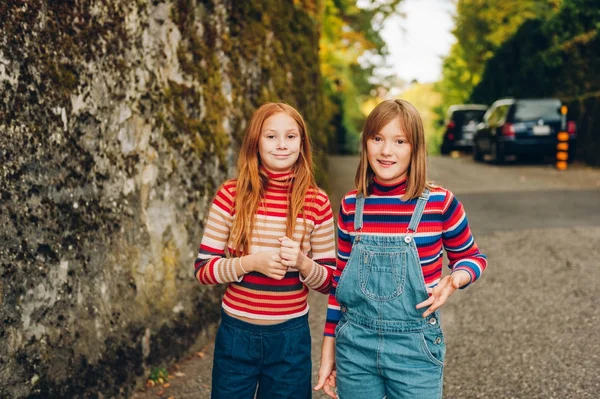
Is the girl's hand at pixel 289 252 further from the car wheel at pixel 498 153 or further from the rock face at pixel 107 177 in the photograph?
the car wheel at pixel 498 153

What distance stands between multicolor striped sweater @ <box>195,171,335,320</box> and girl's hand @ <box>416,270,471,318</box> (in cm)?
43

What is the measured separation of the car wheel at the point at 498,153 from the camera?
16.5 meters

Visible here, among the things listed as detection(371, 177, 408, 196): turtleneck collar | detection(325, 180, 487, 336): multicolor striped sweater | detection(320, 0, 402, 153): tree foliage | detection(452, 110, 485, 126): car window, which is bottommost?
detection(325, 180, 487, 336): multicolor striped sweater

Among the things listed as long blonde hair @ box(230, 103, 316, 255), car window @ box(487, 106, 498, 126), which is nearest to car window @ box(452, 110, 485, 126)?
car window @ box(487, 106, 498, 126)

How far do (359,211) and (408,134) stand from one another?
13.1 inches

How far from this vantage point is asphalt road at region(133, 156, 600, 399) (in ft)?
13.0

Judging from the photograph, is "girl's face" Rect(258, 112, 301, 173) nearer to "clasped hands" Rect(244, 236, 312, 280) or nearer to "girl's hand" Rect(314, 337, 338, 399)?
"clasped hands" Rect(244, 236, 312, 280)

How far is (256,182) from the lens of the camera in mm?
2508

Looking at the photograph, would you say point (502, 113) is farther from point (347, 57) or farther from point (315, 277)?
point (315, 277)

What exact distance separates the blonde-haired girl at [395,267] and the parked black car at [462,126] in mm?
21478

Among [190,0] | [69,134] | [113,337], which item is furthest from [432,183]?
[190,0]

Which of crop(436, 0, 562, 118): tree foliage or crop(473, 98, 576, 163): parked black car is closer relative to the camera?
crop(473, 98, 576, 163): parked black car

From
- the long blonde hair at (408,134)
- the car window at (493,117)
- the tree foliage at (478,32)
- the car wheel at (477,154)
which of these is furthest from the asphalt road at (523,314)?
the tree foliage at (478,32)

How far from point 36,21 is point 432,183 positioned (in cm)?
194
